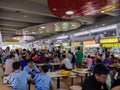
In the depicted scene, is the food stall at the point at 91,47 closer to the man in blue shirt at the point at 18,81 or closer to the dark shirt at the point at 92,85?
the man in blue shirt at the point at 18,81

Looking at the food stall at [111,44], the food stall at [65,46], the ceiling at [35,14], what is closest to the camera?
the ceiling at [35,14]

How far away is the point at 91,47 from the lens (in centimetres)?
1434

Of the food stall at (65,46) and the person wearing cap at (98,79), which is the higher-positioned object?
the food stall at (65,46)

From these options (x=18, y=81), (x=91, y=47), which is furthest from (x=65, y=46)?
(x=18, y=81)

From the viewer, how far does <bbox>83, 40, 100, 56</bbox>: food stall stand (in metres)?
13.8

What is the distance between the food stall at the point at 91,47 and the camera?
1382cm

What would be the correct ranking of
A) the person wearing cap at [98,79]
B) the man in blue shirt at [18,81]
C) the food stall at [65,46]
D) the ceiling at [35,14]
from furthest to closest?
the food stall at [65,46] < the ceiling at [35,14] < the man in blue shirt at [18,81] < the person wearing cap at [98,79]

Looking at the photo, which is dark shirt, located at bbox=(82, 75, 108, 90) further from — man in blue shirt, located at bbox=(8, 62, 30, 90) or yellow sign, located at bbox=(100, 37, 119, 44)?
yellow sign, located at bbox=(100, 37, 119, 44)

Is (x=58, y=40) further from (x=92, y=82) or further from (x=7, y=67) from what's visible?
(x=92, y=82)

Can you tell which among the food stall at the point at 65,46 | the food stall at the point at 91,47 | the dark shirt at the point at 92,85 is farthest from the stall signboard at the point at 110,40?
the dark shirt at the point at 92,85

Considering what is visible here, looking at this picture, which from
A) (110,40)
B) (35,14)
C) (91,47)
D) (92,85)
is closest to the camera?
(92,85)

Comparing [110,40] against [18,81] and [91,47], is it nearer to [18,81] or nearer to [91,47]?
[91,47]

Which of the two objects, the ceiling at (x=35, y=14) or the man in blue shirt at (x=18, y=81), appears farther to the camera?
the ceiling at (x=35, y=14)

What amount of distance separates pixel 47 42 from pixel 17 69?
19.0 m
